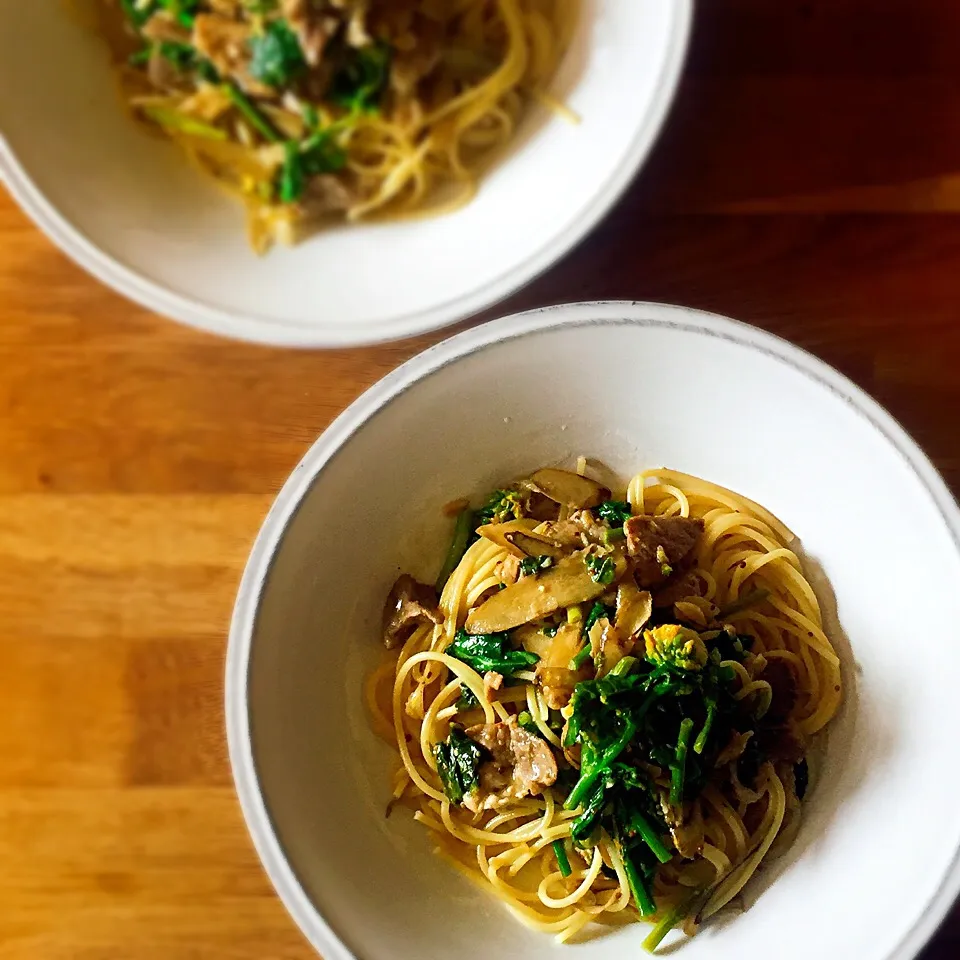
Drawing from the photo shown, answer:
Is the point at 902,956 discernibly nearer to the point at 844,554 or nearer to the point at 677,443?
the point at 844,554

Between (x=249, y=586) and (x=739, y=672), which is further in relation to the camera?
(x=739, y=672)

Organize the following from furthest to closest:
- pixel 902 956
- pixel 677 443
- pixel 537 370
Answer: pixel 677 443 → pixel 537 370 → pixel 902 956

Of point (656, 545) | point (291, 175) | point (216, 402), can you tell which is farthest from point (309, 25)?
point (656, 545)

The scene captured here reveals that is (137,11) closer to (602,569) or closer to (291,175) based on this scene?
(291,175)

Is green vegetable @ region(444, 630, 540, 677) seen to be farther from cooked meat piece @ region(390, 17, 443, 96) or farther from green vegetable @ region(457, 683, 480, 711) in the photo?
cooked meat piece @ region(390, 17, 443, 96)

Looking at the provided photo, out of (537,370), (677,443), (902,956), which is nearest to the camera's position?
(902,956)

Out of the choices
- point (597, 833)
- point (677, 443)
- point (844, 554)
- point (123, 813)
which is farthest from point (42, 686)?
point (844, 554)
